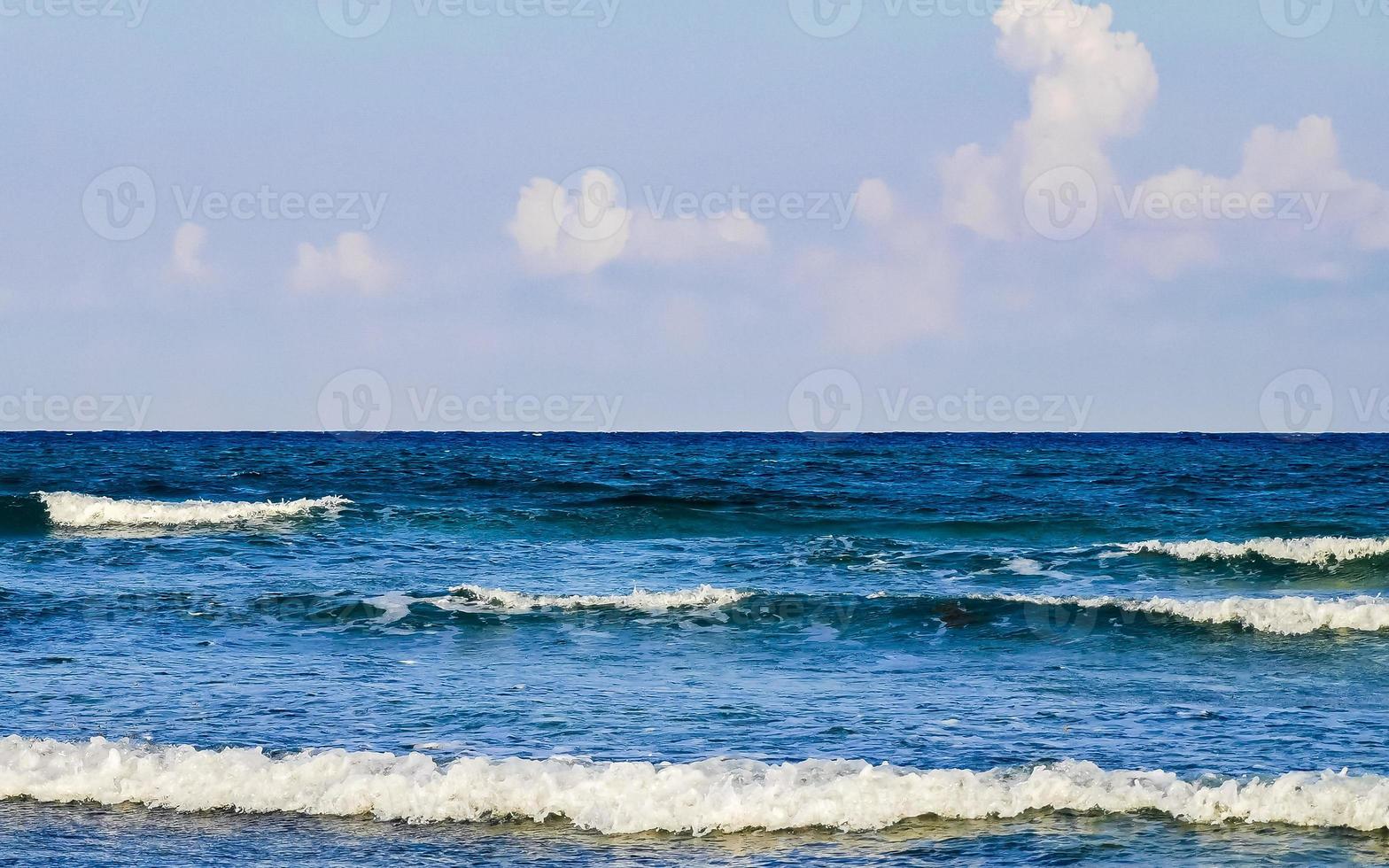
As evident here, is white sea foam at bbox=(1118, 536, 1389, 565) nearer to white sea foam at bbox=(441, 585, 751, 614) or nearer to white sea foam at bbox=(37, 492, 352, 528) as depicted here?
white sea foam at bbox=(441, 585, 751, 614)

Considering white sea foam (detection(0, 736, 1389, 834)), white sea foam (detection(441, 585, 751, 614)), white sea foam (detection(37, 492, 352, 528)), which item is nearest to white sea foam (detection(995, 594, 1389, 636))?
white sea foam (detection(441, 585, 751, 614))

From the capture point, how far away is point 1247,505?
3531 centimetres

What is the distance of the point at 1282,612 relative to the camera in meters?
17.5

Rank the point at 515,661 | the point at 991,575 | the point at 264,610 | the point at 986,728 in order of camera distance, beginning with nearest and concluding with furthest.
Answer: the point at 986,728 → the point at 515,661 → the point at 264,610 → the point at 991,575

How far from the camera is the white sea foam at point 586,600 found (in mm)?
18828

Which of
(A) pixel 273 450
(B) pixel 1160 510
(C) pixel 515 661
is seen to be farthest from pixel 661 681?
(A) pixel 273 450

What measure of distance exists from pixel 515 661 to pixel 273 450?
54.4 metres

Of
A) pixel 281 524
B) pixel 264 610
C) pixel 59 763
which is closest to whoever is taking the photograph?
pixel 59 763

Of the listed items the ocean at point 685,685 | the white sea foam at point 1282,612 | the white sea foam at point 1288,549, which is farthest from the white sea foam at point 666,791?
the white sea foam at point 1288,549

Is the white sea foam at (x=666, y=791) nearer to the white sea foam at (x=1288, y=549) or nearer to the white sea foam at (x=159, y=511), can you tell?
the white sea foam at (x=1288, y=549)

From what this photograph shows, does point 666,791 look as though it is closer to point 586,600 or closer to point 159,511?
point 586,600

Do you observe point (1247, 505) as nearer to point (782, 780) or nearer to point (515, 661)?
point (515, 661)

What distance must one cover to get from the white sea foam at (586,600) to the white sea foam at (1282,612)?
5357 mm

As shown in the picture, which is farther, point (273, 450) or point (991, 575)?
point (273, 450)
